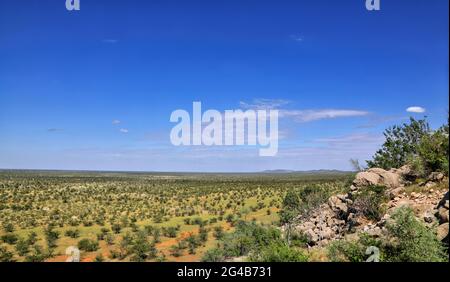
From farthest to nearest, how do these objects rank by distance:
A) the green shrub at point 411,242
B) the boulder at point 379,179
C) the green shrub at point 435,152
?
the boulder at point 379,179 → the green shrub at point 435,152 → the green shrub at point 411,242

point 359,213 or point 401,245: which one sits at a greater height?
point 359,213

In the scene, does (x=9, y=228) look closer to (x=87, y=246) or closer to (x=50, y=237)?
(x=50, y=237)

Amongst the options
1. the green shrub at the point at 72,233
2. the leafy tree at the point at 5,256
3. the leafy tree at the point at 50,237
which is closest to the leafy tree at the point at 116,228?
the green shrub at the point at 72,233

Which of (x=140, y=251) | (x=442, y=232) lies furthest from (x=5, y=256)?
(x=442, y=232)

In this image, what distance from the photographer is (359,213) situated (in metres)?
13.6

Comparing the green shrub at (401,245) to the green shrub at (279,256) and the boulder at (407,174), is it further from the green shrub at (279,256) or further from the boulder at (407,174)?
the boulder at (407,174)

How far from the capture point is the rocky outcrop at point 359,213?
11.2m

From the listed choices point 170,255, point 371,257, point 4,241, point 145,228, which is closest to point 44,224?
point 4,241

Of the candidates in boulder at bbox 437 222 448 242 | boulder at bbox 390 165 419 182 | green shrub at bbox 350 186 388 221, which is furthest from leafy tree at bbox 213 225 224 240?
boulder at bbox 437 222 448 242

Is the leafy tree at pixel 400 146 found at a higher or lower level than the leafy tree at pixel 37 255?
higher

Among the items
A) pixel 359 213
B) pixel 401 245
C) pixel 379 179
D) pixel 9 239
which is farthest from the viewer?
pixel 9 239

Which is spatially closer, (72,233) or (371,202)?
(371,202)

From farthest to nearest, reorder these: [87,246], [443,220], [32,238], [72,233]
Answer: [72,233]
[32,238]
[87,246]
[443,220]
